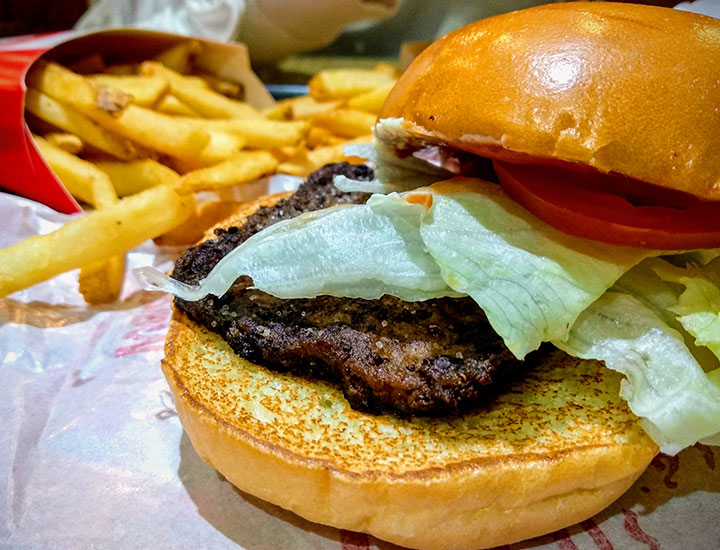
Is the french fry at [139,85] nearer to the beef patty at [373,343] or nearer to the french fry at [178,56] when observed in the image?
the french fry at [178,56]

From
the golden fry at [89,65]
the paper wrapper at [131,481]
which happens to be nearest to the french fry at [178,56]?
the golden fry at [89,65]

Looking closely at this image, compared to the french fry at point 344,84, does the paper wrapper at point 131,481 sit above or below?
below

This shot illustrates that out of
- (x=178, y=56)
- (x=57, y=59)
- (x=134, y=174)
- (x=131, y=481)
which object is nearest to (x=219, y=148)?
(x=134, y=174)

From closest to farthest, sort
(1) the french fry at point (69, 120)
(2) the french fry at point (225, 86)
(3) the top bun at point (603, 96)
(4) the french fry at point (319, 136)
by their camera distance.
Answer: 1. (3) the top bun at point (603, 96)
2. (1) the french fry at point (69, 120)
3. (4) the french fry at point (319, 136)
4. (2) the french fry at point (225, 86)

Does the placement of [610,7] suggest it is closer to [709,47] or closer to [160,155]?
[709,47]

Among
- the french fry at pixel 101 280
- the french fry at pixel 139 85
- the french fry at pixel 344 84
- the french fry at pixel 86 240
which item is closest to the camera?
the french fry at pixel 86 240

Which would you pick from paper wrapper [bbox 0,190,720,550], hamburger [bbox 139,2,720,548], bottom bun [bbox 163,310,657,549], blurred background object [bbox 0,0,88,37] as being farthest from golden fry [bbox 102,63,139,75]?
blurred background object [bbox 0,0,88,37]

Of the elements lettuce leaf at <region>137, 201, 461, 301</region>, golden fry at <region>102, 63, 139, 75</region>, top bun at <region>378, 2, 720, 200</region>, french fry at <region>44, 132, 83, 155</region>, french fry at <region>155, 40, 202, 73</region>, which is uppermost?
top bun at <region>378, 2, 720, 200</region>

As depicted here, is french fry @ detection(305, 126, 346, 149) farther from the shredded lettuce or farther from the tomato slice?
the shredded lettuce
